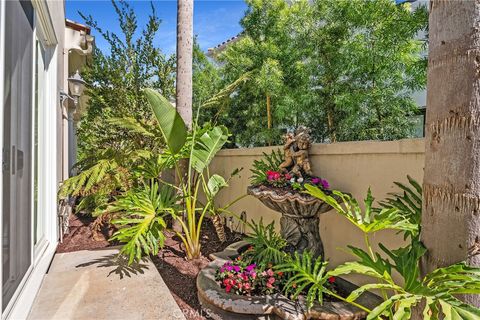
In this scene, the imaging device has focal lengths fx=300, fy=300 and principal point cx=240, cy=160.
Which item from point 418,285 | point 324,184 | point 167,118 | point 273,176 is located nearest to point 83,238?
point 167,118

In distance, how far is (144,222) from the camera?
12.2ft

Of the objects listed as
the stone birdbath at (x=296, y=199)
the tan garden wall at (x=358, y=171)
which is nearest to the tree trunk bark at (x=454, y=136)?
the tan garden wall at (x=358, y=171)

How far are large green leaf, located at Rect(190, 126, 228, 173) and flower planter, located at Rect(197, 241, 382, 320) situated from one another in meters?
1.90

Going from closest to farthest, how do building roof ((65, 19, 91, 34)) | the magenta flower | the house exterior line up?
the house exterior → the magenta flower → building roof ((65, 19, 91, 34))

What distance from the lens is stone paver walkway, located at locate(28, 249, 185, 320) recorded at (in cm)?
284

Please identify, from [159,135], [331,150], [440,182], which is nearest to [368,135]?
[331,150]

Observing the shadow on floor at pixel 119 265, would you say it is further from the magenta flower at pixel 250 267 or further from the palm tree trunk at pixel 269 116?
the palm tree trunk at pixel 269 116

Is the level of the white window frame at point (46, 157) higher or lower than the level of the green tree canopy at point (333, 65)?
lower

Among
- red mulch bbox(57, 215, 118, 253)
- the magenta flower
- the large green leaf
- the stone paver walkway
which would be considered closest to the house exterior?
the stone paver walkway

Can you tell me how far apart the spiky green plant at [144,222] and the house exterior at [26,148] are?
2.91 ft

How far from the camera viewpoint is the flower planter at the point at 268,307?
2.61 meters

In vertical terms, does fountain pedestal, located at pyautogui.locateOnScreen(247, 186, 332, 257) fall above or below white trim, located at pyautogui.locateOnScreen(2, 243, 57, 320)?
above

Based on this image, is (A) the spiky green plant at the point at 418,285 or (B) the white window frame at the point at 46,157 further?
(B) the white window frame at the point at 46,157

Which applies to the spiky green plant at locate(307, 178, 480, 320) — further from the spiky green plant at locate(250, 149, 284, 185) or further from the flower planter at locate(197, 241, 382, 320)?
the spiky green plant at locate(250, 149, 284, 185)
